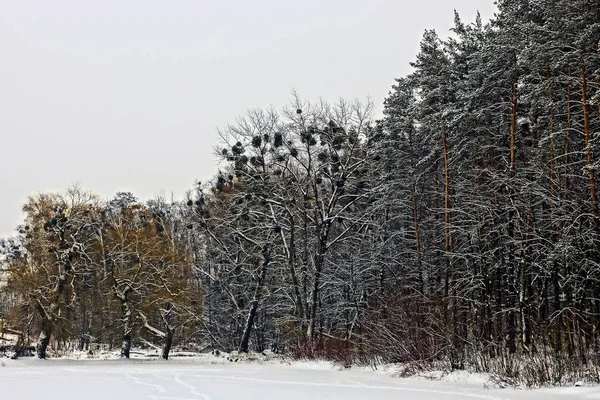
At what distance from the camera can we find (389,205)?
111ft

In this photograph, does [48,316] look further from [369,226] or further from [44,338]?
[369,226]

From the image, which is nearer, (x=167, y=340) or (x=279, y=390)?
(x=279, y=390)

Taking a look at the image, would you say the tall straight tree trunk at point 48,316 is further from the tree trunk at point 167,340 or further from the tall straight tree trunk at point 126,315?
the tree trunk at point 167,340

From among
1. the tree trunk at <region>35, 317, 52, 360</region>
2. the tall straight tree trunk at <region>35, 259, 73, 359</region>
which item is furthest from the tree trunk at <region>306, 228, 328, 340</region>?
the tree trunk at <region>35, 317, 52, 360</region>

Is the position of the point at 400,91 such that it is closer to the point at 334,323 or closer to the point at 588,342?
the point at 334,323

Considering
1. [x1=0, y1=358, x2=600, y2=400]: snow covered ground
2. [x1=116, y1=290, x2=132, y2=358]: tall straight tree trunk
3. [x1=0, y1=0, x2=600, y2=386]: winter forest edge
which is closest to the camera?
[x1=0, y1=358, x2=600, y2=400]: snow covered ground

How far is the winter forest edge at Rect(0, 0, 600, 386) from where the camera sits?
67.7ft

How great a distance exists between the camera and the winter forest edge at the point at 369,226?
67.7ft

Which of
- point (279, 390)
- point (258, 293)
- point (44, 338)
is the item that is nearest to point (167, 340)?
point (258, 293)

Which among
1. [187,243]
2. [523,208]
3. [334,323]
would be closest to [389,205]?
[334,323]

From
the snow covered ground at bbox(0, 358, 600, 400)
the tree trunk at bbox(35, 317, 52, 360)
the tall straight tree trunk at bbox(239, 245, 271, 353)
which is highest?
the tall straight tree trunk at bbox(239, 245, 271, 353)

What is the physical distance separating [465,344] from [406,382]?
2.87 m

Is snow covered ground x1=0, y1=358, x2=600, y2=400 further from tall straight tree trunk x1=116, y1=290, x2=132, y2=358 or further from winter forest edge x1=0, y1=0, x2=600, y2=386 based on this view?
tall straight tree trunk x1=116, y1=290, x2=132, y2=358

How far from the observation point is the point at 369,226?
37844 mm
